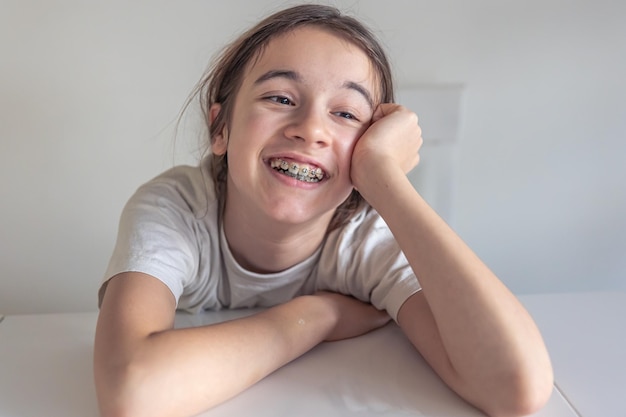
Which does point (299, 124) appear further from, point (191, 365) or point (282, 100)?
point (191, 365)

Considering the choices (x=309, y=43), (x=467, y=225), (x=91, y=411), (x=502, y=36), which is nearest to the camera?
(x=91, y=411)

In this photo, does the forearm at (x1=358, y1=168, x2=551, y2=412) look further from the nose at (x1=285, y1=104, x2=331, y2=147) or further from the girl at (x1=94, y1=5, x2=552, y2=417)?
the nose at (x1=285, y1=104, x2=331, y2=147)

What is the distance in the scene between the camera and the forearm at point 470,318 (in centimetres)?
58

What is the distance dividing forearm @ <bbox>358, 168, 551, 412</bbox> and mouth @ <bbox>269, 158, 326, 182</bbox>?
11 cm

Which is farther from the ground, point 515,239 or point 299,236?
point 299,236

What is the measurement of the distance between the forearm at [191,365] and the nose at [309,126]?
0.65 feet

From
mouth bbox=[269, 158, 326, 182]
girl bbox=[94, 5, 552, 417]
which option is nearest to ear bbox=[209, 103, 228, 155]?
girl bbox=[94, 5, 552, 417]

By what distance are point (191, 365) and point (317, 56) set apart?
36cm

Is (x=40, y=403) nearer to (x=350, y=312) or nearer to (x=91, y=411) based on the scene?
(x=91, y=411)

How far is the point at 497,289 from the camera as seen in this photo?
609 millimetres

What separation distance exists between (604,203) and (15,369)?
1.13 m

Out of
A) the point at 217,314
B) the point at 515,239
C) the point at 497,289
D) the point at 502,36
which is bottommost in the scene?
the point at 515,239

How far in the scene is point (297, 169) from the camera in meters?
0.70

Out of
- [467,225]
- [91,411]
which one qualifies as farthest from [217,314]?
[467,225]
